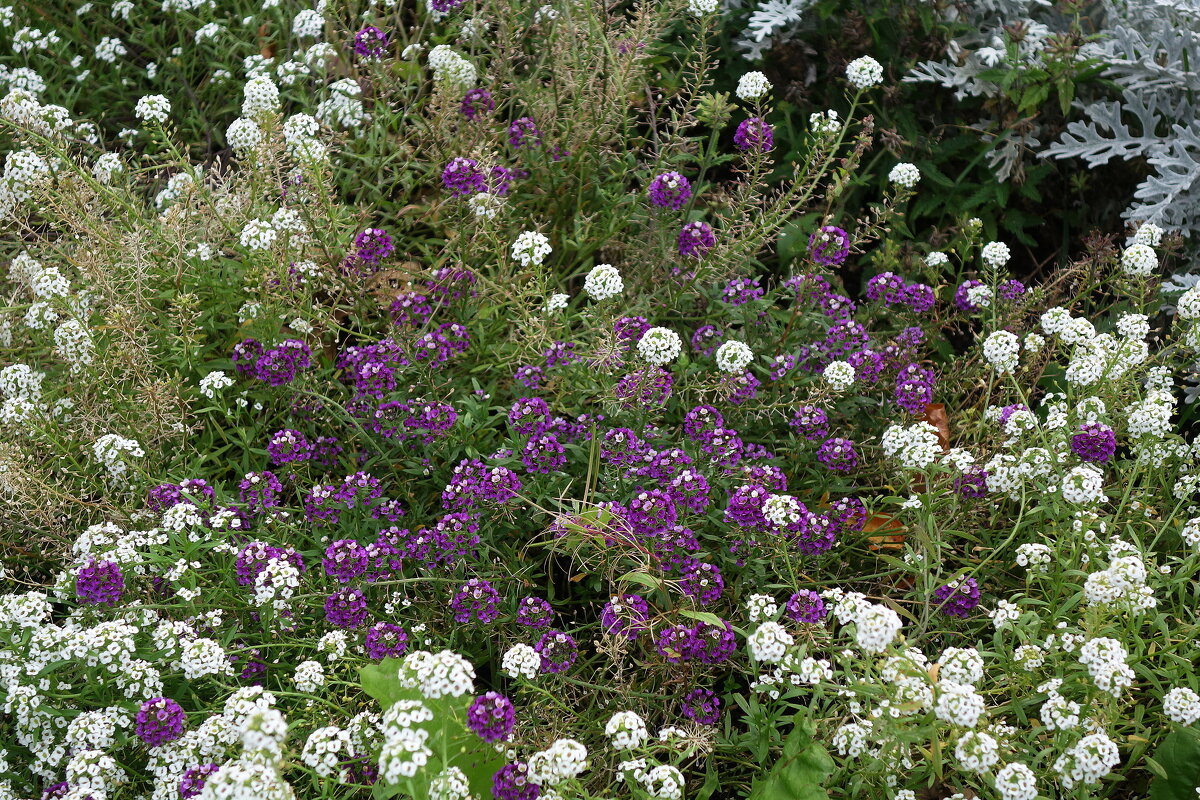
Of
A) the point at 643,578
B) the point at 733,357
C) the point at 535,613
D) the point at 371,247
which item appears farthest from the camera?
the point at 371,247

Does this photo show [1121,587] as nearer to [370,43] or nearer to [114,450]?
[114,450]

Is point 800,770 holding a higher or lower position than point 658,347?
lower

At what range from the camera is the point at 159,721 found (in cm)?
269

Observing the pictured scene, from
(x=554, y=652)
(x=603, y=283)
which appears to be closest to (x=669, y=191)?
(x=603, y=283)

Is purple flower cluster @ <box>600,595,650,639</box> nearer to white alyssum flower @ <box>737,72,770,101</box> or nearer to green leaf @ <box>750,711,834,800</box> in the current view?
green leaf @ <box>750,711,834,800</box>

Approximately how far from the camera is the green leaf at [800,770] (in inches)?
101

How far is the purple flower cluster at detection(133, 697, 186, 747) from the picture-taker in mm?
2672

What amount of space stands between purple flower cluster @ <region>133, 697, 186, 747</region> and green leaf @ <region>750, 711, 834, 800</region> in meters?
1.46

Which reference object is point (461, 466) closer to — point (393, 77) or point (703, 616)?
point (703, 616)

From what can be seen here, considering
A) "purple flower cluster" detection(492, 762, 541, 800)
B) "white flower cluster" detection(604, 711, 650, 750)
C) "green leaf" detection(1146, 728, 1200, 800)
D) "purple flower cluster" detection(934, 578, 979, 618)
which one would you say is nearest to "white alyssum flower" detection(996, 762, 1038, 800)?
"green leaf" detection(1146, 728, 1200, 800)

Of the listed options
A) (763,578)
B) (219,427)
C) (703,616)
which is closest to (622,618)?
(703,616)

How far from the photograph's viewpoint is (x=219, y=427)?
3688mm

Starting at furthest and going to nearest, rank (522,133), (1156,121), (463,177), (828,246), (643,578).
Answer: (1156,121)
(522,133)
(828,246)
(463,177)
(643,578)

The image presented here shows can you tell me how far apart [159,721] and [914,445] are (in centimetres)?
212
